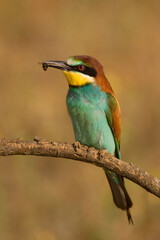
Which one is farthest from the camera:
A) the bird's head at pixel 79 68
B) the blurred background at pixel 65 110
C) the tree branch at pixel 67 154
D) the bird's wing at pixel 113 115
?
the blurred background at pixel 65 110

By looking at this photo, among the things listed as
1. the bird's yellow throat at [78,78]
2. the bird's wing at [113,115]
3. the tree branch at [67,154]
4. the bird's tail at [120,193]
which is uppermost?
the bird's yellow throat at [78,78]

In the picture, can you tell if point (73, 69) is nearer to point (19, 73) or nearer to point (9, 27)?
point (19, 73)

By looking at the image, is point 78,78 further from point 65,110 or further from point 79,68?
point 65,110

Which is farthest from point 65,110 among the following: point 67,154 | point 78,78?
point 67,154

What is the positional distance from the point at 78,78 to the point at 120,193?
0.79m

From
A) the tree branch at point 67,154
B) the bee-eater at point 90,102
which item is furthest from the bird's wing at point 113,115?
the tree branch at point 67,154

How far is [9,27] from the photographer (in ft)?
15.3

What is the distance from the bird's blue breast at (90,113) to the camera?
251cm

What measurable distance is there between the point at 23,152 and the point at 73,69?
723 millimetres

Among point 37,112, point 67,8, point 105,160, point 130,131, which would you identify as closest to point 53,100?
point 37,112

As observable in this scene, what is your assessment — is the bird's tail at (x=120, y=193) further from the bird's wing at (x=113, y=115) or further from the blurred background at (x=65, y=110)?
the blurred background at (x=65, y=110)

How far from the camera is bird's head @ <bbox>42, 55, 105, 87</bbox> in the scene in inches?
97.6

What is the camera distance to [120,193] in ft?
8.72

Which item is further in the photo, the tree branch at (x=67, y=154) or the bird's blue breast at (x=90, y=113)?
the bird's blue breast at (x=90, y=113)
